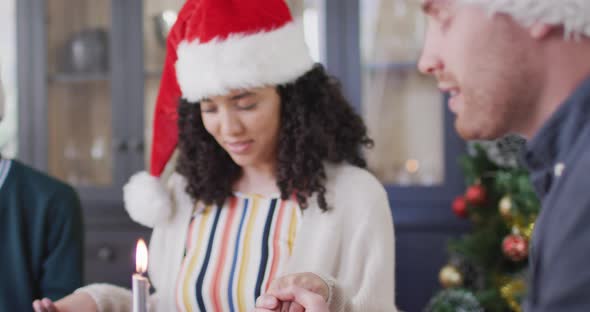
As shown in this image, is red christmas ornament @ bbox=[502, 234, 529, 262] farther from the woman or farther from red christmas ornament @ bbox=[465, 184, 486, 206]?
the woman

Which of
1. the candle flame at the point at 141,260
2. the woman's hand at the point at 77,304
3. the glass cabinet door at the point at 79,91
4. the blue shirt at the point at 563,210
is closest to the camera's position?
the blue shirt at the point at 563,210

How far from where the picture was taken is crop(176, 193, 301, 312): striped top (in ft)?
3.73

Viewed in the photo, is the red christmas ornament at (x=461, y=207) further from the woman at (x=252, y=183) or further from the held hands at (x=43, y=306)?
the held hands at (x=43, y=306)

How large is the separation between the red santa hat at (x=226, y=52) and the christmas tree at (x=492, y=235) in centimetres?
93

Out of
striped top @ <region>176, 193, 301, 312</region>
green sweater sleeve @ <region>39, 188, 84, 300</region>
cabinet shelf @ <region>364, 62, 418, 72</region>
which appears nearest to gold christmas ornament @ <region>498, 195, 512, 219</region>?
cabinet shelf @ <region>364, 62, 418, 72</region>

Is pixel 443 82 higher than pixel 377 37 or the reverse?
the reverse

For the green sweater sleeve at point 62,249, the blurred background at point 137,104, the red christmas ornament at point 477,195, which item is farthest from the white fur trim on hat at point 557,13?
the blurred background at point 137,104

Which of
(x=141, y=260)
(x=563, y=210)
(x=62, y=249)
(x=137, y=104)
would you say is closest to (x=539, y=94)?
(x=563, y=210)

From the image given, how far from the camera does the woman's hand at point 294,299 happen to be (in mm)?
847

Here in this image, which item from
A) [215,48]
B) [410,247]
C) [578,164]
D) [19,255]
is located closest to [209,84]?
[215,48]

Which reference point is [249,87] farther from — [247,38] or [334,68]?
[334,68]

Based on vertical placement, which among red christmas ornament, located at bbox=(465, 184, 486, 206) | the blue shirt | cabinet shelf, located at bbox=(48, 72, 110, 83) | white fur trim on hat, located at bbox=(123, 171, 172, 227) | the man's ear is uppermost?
the man's ear

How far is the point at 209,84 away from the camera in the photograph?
3.72 ft

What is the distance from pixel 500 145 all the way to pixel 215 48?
1145 millimetres
